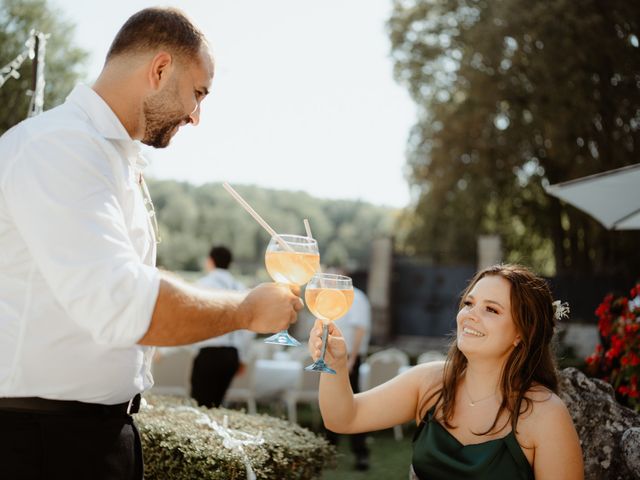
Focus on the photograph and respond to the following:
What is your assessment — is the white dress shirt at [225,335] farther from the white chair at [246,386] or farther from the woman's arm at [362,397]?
the woman's arm at [362,397]

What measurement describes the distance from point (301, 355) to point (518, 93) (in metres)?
10.4

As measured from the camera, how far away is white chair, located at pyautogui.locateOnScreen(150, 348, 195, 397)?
26.5ft

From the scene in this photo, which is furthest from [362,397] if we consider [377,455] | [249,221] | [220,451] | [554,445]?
[249,221]

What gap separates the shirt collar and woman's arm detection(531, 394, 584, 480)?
1765mm

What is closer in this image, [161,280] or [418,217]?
[161,280]

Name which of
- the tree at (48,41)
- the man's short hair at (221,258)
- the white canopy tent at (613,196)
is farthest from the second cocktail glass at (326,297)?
the tree at (48,41)

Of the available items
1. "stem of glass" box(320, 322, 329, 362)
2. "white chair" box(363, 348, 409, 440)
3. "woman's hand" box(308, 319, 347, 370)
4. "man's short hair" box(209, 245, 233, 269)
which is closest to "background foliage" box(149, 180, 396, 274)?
"white chair" box(363, 348, 409, 440)

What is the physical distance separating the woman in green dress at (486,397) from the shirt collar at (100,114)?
1.00 metres

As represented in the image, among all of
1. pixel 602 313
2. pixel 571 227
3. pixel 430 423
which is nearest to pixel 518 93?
pixel 571 227

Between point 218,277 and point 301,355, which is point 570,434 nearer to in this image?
point 218,277

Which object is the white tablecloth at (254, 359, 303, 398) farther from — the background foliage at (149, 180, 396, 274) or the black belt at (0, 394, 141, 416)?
the background foliage at (149, 180, 396, 274)

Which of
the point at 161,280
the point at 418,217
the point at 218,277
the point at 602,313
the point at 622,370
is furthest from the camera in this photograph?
the point at 418,217

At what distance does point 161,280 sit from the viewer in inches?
62.3

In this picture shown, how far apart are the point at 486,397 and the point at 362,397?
19.7 inches
